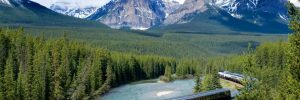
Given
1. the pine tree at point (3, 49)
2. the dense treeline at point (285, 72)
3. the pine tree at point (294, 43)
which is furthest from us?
the pine tree at point (3, 49)

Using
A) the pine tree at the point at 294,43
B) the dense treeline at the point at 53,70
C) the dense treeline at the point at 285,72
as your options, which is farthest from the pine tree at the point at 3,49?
the pine tree at the point at 294,43

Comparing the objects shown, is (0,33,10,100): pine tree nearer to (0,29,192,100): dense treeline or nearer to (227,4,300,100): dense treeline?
(0,29,192,100): dense treeline

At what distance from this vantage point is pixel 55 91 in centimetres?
9512

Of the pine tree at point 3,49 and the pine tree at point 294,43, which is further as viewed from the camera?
the pine tree at point 3,49

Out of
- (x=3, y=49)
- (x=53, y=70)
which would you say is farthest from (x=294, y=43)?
(x=3, y=49)

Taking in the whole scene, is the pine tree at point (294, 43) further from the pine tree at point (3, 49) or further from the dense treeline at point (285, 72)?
the pine tree at point (3, 49)

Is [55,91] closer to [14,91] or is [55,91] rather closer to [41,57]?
[14,91]

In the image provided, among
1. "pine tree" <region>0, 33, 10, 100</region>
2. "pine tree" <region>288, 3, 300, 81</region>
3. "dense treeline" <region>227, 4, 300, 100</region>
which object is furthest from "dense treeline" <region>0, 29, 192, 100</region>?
"pine tree" <region>288, 3, 300, 81</region>

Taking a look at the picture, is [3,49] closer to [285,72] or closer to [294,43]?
[285,72]

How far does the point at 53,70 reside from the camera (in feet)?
387

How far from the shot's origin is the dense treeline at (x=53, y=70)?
90.2 metres

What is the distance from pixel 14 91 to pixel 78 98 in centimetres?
1429

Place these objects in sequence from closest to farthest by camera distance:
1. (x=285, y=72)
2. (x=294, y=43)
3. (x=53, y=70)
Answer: (x=294, y=43) → (x=285, y=72) → (x=53, y=70)

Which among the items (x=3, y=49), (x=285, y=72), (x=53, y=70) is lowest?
(x=53, y=70)
